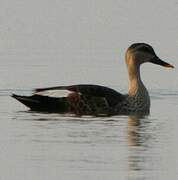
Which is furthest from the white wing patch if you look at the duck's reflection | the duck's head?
the duck's head

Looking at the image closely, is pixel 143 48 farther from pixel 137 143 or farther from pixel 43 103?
pixel 137 143

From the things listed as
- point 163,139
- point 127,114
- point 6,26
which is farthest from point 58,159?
point 6,26

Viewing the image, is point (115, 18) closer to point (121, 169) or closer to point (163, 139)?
point (163, 139)

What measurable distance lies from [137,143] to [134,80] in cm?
492

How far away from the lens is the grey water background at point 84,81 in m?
13.1

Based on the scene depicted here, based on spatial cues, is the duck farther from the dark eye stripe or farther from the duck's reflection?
the dark eye stripe

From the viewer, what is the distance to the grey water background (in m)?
13.1

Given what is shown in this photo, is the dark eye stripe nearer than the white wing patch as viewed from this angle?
No

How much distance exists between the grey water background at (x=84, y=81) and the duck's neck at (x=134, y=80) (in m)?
0.43

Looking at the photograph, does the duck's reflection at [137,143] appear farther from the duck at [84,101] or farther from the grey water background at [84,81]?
the duck at [84,101]

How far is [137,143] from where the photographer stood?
48.2 ft

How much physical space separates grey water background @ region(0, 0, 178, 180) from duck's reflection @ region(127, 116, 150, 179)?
11 mm

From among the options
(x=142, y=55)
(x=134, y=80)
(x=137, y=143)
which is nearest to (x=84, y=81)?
(x=142, y=55)

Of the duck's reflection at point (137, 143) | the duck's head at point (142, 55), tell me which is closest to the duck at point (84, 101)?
the duck's reflection at point (137, 143)
